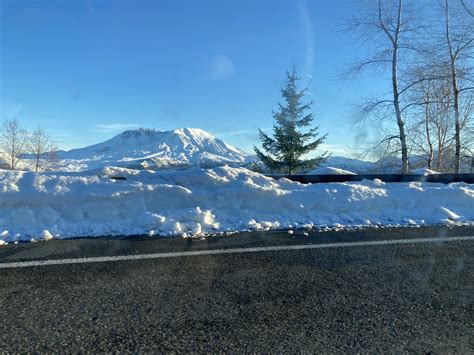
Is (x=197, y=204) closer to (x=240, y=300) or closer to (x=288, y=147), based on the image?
(x=240, y=300)

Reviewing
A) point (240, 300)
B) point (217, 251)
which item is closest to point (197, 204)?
point (217, 251)

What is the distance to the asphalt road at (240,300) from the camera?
7.92 feet

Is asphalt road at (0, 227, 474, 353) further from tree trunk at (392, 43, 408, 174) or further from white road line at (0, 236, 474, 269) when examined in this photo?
tree trunk at (392, 43, 408, 174)

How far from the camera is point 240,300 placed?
308cm

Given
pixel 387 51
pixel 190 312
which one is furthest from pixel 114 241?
pixel 387 51

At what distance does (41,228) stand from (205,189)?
3142 mm

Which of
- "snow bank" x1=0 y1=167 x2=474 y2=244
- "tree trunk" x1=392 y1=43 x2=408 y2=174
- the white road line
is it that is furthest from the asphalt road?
"tree trunk" x1=392 y1=43 x2=408 y2=174

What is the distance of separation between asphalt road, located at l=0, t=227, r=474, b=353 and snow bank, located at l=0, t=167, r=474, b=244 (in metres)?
0.97

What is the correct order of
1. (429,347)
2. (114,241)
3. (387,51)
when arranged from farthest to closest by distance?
(387,51) → (114,241) → (429,347)

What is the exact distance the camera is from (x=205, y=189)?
7.29 meters

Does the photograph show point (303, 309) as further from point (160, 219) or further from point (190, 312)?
point (160, 219)

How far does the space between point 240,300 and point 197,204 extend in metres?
3.80

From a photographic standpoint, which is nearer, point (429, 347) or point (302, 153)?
point (429, 347)

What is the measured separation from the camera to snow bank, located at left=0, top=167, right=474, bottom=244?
5.70 m
